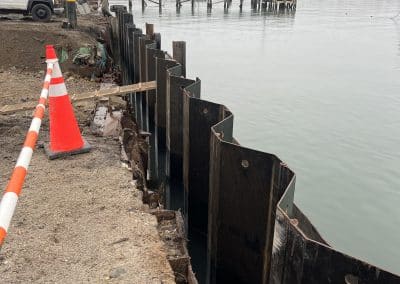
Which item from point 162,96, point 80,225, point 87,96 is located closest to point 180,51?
point 162,96

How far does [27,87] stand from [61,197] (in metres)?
5.32

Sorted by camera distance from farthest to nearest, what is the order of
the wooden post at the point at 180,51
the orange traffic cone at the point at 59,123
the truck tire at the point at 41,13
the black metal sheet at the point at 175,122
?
the truck tire at the point at 41,13, the wooden post at the point at 180,51, the black metal sheet at the point at 175,122, the orange traffic cone at the point at 59,123

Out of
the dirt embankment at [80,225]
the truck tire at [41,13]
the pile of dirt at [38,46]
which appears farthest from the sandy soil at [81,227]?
the truck tire at [41,13]

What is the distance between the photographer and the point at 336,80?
15422mm

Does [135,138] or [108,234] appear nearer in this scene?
[108,234]

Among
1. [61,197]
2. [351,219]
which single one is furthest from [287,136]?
[61,197]

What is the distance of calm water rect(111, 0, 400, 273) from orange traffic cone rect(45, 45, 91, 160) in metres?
3.97

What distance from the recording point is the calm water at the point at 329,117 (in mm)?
6930

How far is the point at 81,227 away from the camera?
4012mm

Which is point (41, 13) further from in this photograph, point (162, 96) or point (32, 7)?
point (162, 96)

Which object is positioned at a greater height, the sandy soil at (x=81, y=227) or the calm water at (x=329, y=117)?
the sandy soil at (x=81, y=227)

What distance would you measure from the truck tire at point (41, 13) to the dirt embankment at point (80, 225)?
1325 centimetres

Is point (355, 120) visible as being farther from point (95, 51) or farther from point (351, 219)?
point (95, 51)

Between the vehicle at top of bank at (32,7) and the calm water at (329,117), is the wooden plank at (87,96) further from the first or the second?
the vehicle at top of bank at (32,7)
